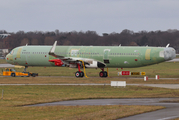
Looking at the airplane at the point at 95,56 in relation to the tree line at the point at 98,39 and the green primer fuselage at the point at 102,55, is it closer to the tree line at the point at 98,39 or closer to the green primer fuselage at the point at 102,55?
the green primer fuselage at the point at 102,55

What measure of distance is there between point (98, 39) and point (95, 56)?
105276 mm

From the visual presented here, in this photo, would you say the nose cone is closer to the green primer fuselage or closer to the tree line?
the green primer fuselage

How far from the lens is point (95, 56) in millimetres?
57281

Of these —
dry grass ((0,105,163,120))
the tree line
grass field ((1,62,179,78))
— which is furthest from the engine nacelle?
the tree line

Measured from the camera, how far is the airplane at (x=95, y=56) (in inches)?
2176

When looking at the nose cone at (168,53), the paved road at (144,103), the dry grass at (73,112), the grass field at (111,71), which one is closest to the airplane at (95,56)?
the nose cone at (168,53)

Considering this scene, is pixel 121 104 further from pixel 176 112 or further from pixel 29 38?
pixel 29 38

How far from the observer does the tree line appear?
16141 cm

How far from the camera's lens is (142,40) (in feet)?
595

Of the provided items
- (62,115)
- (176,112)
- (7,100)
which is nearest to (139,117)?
(176,112)

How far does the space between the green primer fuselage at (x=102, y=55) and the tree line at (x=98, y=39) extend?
90668mm

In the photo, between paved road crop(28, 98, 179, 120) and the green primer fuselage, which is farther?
the green primer fuselage

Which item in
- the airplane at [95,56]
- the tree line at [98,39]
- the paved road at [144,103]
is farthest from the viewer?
the tree line at [98,39]

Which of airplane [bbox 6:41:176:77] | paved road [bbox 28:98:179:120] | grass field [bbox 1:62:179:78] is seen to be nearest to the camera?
paved road [bbox 28:98:179:120]
